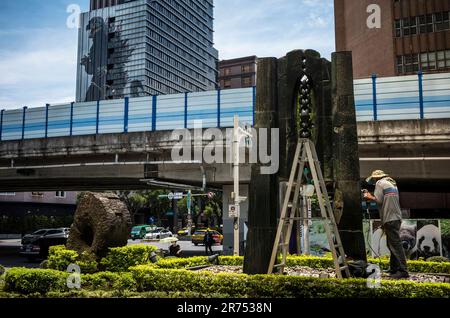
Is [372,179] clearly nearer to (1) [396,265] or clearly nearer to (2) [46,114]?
(1) [396,265]

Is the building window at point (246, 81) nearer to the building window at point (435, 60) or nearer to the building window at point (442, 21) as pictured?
the building window at point (435, 60)

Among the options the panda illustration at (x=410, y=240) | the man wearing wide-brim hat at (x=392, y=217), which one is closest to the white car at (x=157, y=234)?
the panda illustration at (x=410, y=240)

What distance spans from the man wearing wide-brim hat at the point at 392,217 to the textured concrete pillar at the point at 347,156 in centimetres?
50

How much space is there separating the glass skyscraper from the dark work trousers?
118 meters

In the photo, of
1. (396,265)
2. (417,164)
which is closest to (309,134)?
(396,265)

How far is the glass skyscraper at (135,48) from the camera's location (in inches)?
5049

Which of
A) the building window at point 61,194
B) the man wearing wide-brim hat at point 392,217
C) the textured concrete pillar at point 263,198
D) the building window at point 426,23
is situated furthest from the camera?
the building window at point 61,194

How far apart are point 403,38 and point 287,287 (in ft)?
129

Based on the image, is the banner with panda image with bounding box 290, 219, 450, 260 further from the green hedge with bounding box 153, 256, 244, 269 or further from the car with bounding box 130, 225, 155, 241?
the car with bounding box 130, 225, 155, 241

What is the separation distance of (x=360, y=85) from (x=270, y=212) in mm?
11708

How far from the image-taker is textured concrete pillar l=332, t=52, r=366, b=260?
30.9 ft

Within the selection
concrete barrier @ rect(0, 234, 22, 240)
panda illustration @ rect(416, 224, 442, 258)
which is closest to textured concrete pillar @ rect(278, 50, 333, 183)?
panda illustration @ rect(416, 224, 442, 258)

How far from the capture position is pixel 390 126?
18.8m
